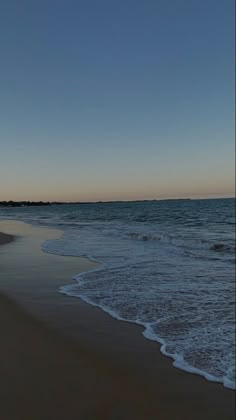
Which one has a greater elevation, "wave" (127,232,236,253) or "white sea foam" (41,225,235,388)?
"wave" (127,232,236,253)

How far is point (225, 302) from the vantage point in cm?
623

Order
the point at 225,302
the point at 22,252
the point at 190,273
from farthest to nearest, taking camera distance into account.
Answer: the point at 22,252, the point at 190,273, the point at 225,302

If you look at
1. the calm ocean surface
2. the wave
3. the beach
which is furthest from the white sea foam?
the wave

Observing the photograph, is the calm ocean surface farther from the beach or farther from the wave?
the wave

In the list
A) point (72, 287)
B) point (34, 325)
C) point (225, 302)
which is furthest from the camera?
point (72, 287)

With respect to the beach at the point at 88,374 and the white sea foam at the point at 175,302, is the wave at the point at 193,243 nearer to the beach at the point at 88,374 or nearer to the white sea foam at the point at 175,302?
the white sea foam at the point at 175,302

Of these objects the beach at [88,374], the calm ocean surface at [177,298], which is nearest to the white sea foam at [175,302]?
the calm ocean surface at [177,298]

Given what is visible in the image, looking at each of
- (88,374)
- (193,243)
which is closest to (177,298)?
(88,374)

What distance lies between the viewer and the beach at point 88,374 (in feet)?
10.1

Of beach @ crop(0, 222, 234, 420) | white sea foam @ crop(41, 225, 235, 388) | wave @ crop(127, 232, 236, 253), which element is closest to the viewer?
beach @ crop(0, 222, 234, 420)

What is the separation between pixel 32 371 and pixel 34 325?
1427mm

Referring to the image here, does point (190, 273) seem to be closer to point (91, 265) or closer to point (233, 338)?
point (91, 265)

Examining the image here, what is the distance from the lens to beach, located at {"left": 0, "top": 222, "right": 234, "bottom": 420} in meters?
3.08

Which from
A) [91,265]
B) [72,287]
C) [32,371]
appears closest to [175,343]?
[32,371]
